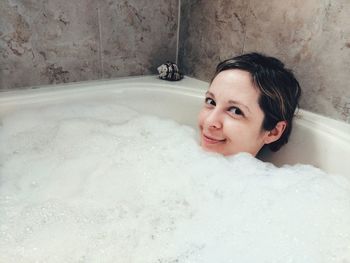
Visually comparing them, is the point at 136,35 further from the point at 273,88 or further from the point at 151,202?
the point at 151,202

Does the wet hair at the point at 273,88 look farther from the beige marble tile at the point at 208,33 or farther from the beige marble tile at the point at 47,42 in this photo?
the beige marble tile at the point at 47,42

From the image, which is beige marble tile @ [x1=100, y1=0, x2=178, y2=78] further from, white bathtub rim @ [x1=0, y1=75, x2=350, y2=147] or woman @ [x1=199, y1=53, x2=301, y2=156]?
woman @ [x1=199, y1=53, x2=301, y2=156]

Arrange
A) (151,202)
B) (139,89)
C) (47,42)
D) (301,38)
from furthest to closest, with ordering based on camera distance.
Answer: (139,89) → (47,42) → (301,38) → (151,202)

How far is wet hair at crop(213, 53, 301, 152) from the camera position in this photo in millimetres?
923

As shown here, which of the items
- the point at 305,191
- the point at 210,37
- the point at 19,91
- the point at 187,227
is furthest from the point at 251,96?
the point at 19,91

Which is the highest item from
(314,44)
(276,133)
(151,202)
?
(314,44)

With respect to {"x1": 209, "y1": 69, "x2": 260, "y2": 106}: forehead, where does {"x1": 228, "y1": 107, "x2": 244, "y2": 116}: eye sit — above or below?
below

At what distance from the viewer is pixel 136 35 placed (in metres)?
1.42

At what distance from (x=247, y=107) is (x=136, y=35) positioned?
75cm

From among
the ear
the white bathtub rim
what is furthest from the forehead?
the white bathtub rim

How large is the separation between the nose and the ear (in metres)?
0.17

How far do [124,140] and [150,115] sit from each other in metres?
0.22

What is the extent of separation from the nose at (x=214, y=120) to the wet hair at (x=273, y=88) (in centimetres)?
13

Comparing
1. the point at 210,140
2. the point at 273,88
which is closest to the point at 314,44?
the point at 273,88
